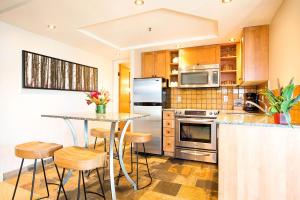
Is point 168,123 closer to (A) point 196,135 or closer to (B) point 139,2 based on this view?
(A) point 196,135

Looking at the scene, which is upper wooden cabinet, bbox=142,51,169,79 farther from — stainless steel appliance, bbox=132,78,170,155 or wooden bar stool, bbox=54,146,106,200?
wooden bar stool, bbox=54,146,106,200

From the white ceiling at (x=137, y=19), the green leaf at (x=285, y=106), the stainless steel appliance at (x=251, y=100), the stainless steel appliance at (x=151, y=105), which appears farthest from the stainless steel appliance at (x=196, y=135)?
the green leaf at (x=285, y=106)

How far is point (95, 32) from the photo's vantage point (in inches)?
120

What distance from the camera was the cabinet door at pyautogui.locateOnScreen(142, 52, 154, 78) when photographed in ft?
13.5

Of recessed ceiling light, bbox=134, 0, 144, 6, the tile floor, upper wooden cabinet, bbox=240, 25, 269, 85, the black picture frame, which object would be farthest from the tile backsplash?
recessed ceiling light, bbox=134, 0, 144, 6

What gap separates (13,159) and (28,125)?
523 mm

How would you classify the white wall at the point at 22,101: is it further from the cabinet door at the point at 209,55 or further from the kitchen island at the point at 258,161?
the kitchen island at the point at 258,161

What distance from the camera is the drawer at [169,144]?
3.55 m

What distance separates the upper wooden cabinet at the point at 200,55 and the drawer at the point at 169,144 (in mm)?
1615

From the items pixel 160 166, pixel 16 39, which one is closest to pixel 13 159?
pixel 16 39

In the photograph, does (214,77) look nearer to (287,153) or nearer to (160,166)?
(160,166)

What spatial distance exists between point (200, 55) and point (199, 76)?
46 cm

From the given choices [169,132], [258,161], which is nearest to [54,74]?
[169,132]

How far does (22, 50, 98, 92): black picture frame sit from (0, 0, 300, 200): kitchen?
19 millimetres
